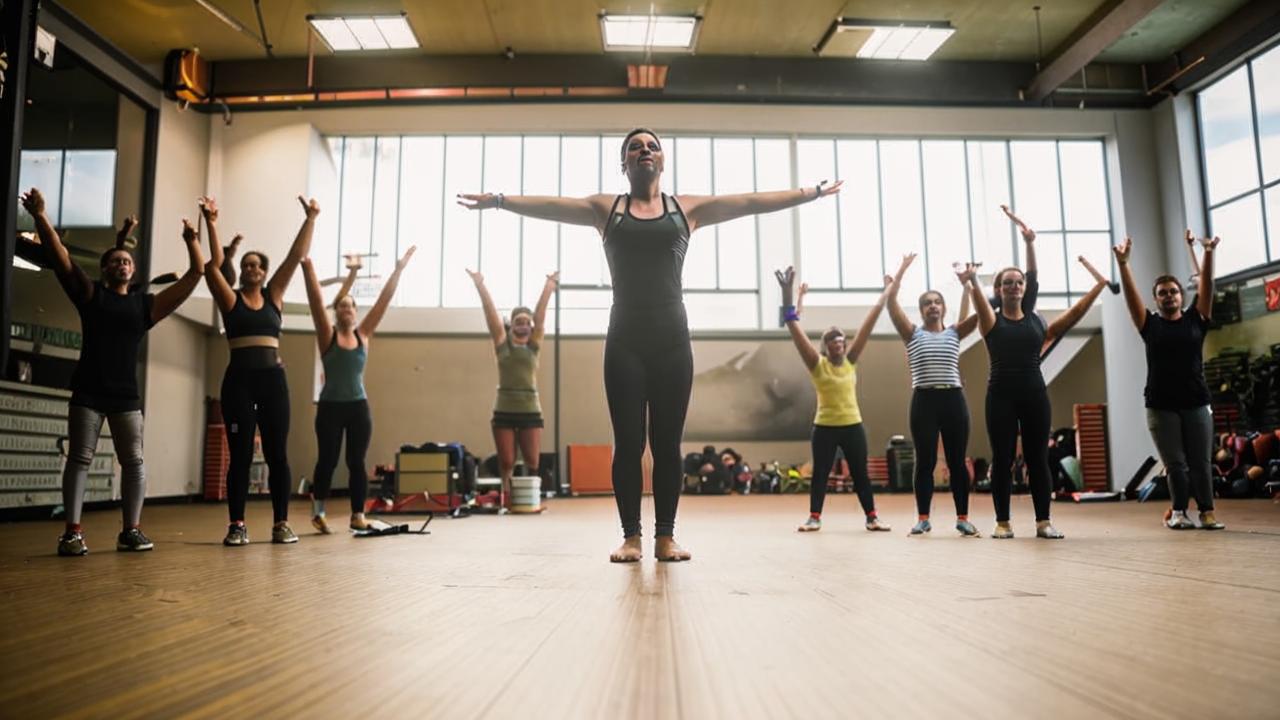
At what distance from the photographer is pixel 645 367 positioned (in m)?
3.08

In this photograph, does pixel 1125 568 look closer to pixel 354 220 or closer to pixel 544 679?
pixel 544 679

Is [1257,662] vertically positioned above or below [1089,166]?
below

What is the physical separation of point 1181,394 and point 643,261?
3268mm

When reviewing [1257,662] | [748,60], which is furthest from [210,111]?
[1257,662]

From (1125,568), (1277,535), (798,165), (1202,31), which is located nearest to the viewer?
(1125,568)

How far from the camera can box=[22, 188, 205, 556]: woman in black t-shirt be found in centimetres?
367

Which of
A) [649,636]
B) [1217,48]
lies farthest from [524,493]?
[1217,48]

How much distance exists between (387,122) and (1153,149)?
11.7 meters

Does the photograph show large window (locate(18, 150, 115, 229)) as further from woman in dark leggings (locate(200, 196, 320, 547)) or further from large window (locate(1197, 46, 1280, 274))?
large window (locate(1197, 46, 1280, 274))

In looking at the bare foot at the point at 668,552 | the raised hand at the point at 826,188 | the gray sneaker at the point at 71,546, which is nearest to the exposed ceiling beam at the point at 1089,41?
the raised hand at the point at 826,188

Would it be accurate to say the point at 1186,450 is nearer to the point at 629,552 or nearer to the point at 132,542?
the point at 629,552

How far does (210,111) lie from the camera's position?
12016 millimetres

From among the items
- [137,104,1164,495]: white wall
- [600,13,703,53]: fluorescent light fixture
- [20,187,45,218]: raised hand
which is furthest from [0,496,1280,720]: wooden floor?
[137,104,1164,495]: white wall

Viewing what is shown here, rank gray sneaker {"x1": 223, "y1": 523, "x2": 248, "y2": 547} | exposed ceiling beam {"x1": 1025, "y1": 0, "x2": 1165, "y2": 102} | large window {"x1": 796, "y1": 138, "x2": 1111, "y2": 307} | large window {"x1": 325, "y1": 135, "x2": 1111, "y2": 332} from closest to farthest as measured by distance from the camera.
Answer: gray sneaker {"x1": 223, "y1": 523, "x2": 248, "y2": 547} → exposed ceiling beam {"x1": 1025, "y1": 0, "x2": 1165, "y2": 102} → large window {"x1": 325, "y1": 135, "x2": 1111, "y2": 332} → large window {"x1": 796, "y1": 138, "x2": 1111, "y2": 307}
